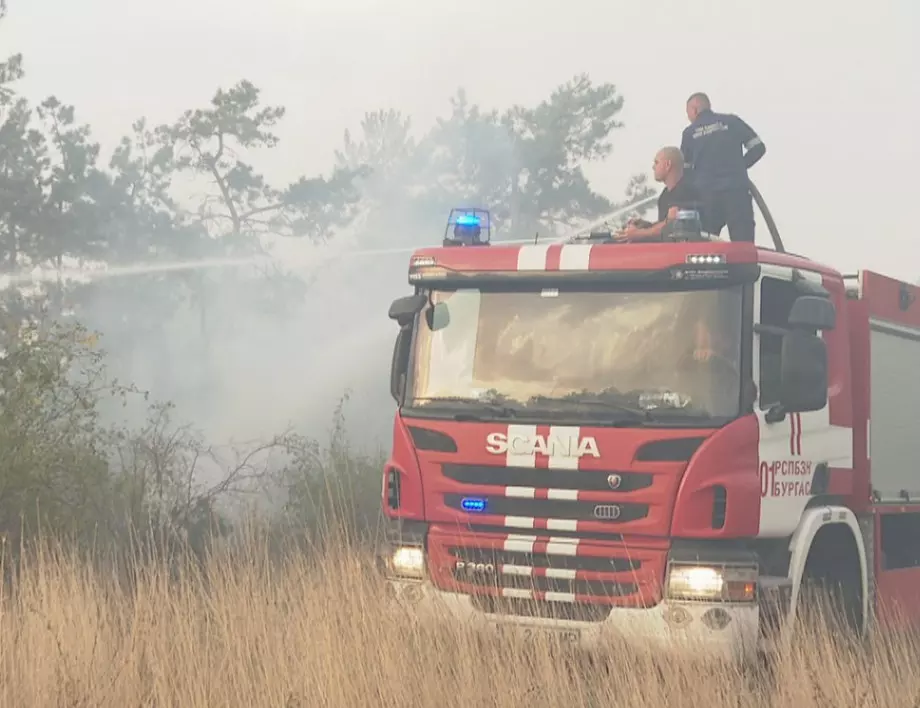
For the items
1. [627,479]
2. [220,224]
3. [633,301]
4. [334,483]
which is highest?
[220,224]

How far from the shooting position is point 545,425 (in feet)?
21.8

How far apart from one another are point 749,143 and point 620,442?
122 inches

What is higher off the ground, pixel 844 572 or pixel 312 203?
pixel 312 203

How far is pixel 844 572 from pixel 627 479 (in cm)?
187

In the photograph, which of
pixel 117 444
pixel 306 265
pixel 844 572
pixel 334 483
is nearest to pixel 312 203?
pixel 306 265

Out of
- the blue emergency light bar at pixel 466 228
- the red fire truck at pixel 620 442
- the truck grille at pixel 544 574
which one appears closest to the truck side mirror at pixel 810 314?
the red fire truck at pixel 620 442

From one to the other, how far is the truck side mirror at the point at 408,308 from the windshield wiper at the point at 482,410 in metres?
0.61

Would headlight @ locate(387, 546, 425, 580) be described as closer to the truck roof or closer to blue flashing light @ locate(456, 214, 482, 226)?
the truck roof

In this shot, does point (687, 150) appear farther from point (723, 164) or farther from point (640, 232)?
point (640, 232)

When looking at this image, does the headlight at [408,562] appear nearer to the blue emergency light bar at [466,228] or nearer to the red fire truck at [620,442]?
the red fire truck at [620,442]

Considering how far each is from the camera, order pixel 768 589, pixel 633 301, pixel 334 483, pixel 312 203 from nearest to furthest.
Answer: pixel 768 589 < pixel 633 301 < pixel 334 483 < pixel 312 203

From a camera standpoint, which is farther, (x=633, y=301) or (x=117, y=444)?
(x=117, y=444)

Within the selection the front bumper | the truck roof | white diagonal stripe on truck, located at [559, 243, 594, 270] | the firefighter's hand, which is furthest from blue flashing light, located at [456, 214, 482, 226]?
the front bumper

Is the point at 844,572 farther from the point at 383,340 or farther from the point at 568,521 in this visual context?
the point at 383,340
